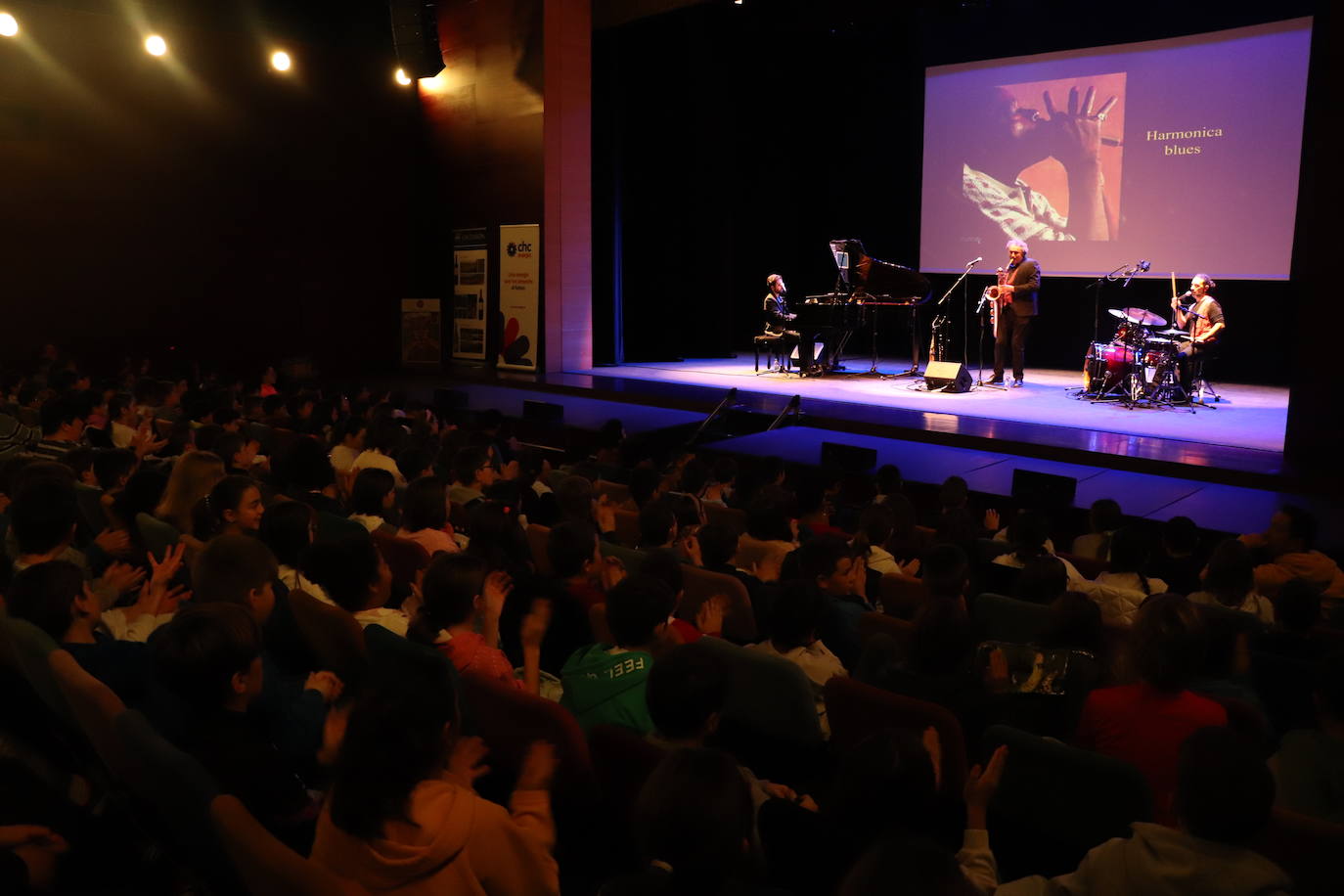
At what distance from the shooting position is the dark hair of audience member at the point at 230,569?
8.85ft

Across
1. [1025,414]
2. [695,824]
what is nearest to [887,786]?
[695,824]

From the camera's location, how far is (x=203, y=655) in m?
1.99

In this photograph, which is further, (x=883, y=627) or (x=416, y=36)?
(x=416, y=36)

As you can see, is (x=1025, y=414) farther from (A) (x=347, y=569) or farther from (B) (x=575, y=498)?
(A) (x=347, y=569)

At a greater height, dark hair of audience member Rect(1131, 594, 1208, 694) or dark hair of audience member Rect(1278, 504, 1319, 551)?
dark hair of audience member Rect(1131, 594, 1208, 694)

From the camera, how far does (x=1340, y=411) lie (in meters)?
6.32

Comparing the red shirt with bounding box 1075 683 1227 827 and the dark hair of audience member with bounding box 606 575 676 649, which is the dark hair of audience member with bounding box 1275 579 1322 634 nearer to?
the red shirt with bounding box 1075 683 1227 827

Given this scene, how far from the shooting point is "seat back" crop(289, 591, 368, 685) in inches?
103

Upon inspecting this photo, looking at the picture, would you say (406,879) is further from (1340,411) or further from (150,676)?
(1340,411)

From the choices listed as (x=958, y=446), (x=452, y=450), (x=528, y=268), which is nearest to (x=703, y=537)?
(x=452, y=450)

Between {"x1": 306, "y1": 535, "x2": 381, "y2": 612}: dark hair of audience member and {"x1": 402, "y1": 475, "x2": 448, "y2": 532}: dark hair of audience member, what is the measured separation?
0.93 meters

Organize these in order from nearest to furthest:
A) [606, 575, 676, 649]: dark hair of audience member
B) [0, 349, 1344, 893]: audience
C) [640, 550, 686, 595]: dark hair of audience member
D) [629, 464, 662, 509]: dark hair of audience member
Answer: [0, 349, 1344, 893]: audience
[606, 575, 676, 649]: dark hair of audience member
[640, 550, 686, 595]: dark hair of audience member
[629, 464, 662, 509]: dark hair of audience member

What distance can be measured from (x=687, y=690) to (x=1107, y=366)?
8439 mm

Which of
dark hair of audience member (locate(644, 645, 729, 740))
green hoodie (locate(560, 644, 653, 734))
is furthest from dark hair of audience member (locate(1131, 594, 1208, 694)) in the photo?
green hoodie (locate(560, 644, 653, 734))
